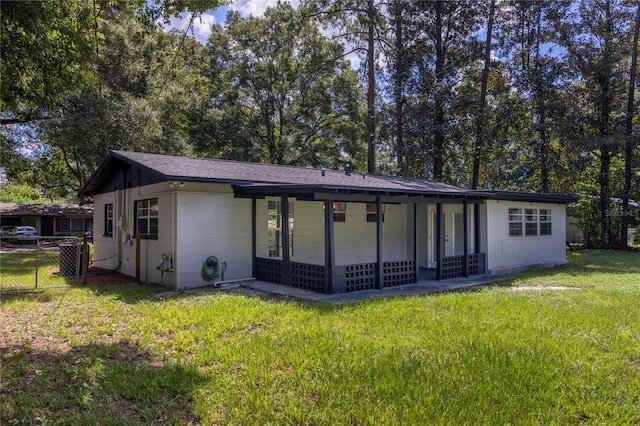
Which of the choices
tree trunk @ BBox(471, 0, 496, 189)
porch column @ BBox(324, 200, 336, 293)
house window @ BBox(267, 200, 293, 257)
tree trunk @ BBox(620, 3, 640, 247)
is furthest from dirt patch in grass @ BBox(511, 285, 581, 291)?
tree trunk @ BBox(620, 3, 640, 247)

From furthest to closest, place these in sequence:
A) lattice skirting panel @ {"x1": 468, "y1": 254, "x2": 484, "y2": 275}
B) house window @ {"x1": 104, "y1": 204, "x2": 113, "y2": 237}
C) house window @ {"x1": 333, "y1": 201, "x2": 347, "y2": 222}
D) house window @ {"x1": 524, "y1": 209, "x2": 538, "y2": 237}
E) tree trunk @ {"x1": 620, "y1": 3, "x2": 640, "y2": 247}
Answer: tree trunk @ {"x1": 620, "y1": 3, "x2": 640, "y2": 247} < house window @ {"x1": 524, "y1": 209, "x2": 538, "y2": 237} < house window @ {"x1": 104, "y1": 204, "x2": 113, "y2": 237} < house window @ {"x1": 333, "y1": 201, "x2": 347, "y2": 222} < lattice skirting panel @ {"x1": 468, "y1": 254, "x2": 484, "y2": 275}

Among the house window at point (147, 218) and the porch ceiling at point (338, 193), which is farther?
the house window at point (147, 218)

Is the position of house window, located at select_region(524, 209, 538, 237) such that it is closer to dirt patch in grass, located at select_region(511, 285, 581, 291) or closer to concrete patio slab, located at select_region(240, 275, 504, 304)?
concrete patio slab, located at select_region(240, 275, 504, 304)

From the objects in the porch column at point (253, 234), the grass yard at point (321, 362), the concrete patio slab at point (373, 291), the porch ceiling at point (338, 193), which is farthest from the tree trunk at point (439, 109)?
the grass yard at point (321, 362)

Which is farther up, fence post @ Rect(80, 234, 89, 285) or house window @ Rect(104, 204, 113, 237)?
house window @ Rect(104, 204, 113, 237)

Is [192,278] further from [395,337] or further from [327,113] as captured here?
[327,113]

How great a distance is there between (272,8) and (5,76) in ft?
68.4

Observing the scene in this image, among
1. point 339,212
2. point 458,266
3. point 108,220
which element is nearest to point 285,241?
point 339,212

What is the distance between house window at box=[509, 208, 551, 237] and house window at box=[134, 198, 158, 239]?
9.69m

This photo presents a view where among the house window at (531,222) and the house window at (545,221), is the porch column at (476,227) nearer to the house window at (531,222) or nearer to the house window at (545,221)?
the house window at (531,222)

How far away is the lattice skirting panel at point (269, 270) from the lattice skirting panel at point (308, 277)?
1.49 feet

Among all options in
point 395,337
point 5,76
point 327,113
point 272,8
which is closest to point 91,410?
point 395,337

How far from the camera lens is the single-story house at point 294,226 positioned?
873 centimetres

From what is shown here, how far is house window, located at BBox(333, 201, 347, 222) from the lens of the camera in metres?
11.3
